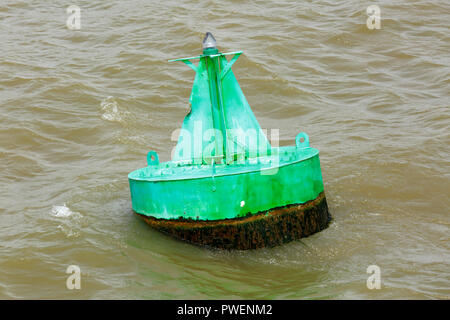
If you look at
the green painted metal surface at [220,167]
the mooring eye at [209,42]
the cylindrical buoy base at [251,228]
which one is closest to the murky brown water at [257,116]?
the cylindrical buoy base at [251,228]

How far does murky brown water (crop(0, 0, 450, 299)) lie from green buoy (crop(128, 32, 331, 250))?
22 centimetres

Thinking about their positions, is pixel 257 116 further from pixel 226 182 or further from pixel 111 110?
pixel 226 182

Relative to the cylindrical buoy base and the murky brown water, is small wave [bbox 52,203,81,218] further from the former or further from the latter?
the cylindrical buoy base

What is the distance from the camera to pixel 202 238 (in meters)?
6.69

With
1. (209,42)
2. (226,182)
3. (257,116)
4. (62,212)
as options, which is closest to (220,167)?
(226,182)

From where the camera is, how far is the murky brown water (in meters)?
6.17

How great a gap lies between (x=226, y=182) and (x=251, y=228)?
1.90 ft

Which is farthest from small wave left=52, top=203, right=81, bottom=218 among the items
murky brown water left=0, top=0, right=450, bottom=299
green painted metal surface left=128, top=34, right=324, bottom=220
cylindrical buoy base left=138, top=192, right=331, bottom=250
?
cylindrical buoy base left=138, top=192, right=331, bottom=250

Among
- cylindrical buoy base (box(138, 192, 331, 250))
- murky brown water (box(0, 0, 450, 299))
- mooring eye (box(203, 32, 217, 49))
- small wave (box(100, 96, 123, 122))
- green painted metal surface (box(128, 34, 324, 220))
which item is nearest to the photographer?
murky brown water (box(0, 0, 450, 299))

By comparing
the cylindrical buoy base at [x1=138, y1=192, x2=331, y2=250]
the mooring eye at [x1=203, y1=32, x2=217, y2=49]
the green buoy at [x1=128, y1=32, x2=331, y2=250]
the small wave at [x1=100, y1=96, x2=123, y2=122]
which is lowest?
the cylindrical buoy base at [x1=138, y1=192, x2=331, y2=250]

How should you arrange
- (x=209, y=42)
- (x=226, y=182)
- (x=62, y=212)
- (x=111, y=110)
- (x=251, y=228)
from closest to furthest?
(x=226, y=182), (x=251, y=228), (x=209, y=42), (x=62, y=212), (x=111, y=110)

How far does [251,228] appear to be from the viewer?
6.57 metres

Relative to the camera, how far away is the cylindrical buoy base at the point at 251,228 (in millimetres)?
6555

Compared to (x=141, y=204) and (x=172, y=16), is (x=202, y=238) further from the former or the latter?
(x=172, y=16)
